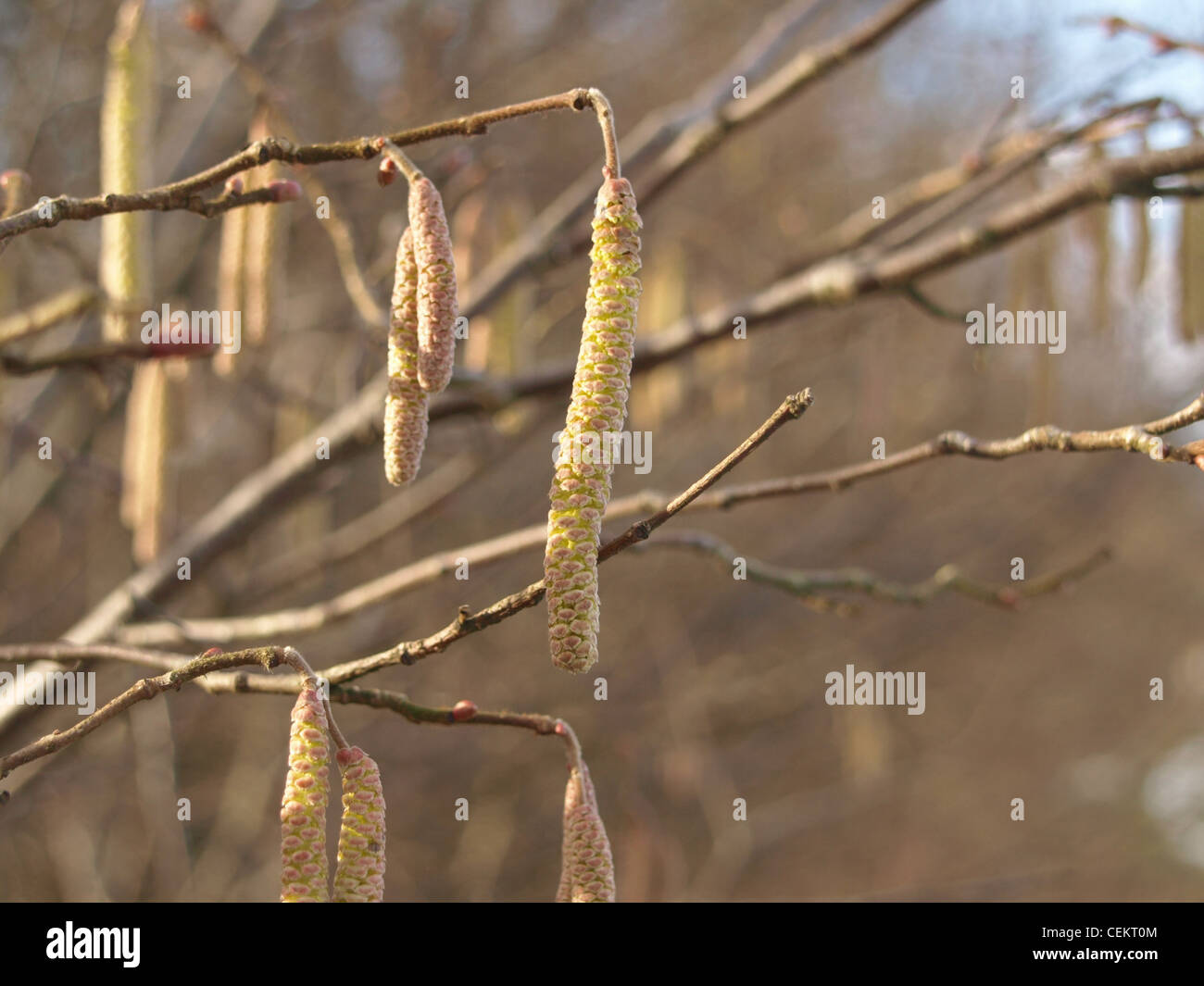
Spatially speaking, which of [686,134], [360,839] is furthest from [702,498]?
[686,134]

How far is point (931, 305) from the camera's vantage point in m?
1.76

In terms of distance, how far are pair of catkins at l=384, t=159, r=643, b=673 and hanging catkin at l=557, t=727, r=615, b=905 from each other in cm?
19

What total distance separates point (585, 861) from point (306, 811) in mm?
266

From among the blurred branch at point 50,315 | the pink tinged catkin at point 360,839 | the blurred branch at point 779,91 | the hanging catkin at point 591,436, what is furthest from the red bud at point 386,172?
the blurred branch at point 779,91

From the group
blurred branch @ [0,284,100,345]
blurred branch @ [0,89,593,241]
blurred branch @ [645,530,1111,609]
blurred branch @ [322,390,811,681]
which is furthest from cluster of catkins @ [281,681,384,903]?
blurred branch @ [0,284,100,345]

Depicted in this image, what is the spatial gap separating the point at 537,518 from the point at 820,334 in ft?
5.03

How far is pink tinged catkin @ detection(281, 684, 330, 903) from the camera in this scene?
796mm

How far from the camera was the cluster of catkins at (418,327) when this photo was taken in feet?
2.96

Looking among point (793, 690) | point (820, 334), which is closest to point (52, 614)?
point (820, 334)

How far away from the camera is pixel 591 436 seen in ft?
2.68

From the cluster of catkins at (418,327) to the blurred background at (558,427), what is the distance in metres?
0.69

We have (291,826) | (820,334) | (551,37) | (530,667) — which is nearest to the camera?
(291,826)

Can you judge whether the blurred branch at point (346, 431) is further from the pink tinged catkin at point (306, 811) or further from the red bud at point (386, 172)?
the pink tinged catkin at point (306, 811)
